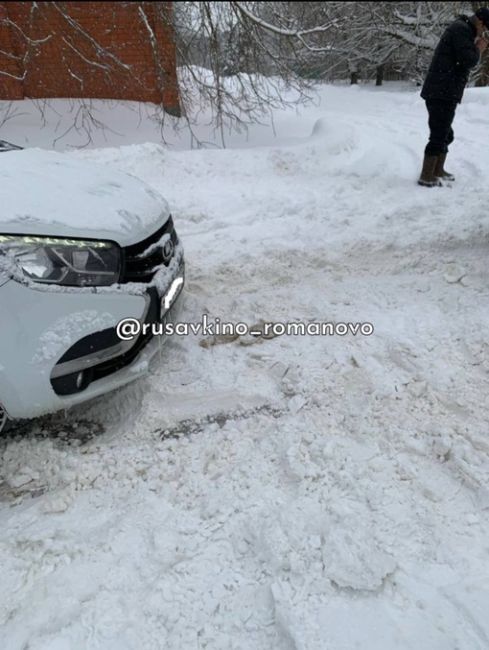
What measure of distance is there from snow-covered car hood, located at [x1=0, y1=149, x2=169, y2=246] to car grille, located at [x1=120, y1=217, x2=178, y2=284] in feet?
0.14

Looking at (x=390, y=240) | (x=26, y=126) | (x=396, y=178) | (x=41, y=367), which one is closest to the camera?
(x=41, y=367)

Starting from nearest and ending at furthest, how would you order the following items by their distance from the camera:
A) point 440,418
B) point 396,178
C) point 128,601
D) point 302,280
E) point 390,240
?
point 128,601, point 440,418, point 302,280, point 390,240, point 396,178

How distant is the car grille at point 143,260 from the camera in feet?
8.46

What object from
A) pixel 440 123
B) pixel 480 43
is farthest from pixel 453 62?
pixel 440 123

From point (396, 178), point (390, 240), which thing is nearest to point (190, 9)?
point (396, 178)

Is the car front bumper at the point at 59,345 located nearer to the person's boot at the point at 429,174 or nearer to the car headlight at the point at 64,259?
the car headlight at the point at 64,259

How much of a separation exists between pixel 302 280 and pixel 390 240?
111cm

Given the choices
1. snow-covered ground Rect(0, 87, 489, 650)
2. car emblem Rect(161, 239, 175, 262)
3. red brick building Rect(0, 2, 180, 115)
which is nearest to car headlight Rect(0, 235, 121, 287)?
car emblem Rect(161, 239, 175, 262)

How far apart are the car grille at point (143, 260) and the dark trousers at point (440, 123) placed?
3986mm

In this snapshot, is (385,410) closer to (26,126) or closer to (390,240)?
(390,240)

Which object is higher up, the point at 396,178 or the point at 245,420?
the point at 396,178

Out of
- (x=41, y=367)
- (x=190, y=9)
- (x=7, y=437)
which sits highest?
(x=190, y=9)

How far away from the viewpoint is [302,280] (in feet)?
13.5

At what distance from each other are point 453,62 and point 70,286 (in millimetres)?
4912
